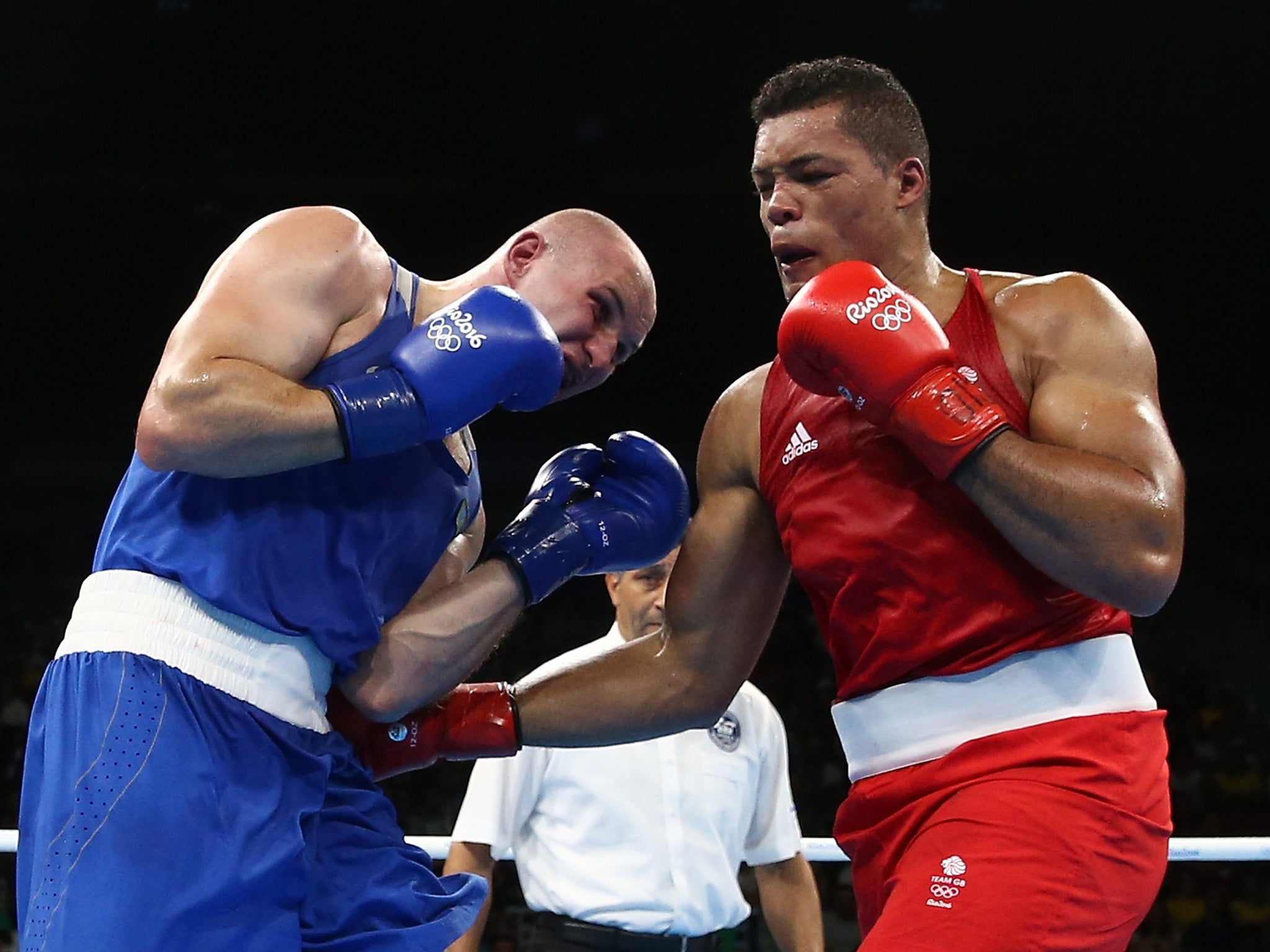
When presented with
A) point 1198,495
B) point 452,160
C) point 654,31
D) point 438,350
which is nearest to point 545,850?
point 438,350

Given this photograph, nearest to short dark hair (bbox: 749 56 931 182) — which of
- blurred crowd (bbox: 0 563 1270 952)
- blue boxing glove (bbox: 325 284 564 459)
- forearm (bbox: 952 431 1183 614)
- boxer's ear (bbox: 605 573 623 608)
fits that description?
blue boxing glove (bbox: 325 284 564 459)

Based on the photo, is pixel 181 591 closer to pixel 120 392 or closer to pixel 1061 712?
pixel 1061 712

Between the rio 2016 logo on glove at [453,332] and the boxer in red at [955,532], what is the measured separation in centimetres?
49

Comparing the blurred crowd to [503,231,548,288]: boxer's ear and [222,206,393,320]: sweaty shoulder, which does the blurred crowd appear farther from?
[222,206,393,320]: sweaty shoulder

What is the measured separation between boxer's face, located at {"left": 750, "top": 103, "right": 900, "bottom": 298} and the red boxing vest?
0.20 meters

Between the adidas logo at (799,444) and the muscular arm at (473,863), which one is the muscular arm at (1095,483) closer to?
the adidas logo at (799,444)

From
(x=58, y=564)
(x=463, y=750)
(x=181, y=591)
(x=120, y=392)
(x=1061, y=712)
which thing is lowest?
(x=58, y=564)

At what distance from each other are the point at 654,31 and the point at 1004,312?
7.48 m

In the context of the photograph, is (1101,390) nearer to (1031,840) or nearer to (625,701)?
(1031,840)

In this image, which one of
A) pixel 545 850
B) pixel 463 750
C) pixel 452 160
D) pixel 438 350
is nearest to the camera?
pixel 438 350

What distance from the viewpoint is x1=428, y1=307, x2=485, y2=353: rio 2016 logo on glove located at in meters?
2.15

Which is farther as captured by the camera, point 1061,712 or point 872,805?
point 872,805

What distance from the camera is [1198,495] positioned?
37.8 feet

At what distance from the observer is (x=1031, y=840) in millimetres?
1942
